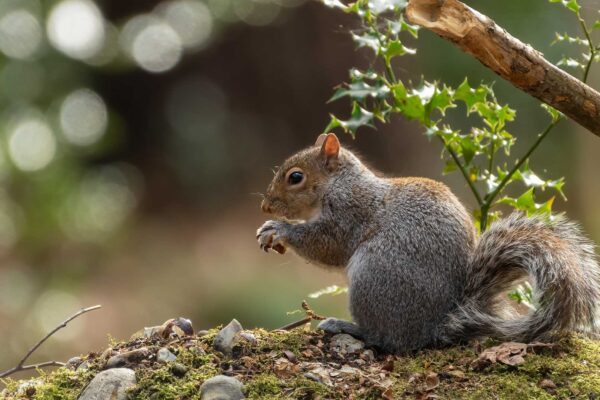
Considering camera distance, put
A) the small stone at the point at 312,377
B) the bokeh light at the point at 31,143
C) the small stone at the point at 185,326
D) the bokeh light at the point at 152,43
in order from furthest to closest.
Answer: the bokeh light at the point at 152,43 → the bokeh light at the point at 31,143 → the small stone at the point at 185,326 → the small stone at the point at 312,377

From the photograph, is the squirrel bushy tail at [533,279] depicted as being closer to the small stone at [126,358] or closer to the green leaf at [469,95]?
the green leaf at [469,95]

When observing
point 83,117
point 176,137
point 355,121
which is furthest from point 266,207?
point 176,137

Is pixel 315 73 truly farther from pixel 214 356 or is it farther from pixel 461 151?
pixel 214 356

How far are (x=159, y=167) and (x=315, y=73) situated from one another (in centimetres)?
148

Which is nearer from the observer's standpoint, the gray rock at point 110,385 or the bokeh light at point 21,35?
the gray rock at point 110,385

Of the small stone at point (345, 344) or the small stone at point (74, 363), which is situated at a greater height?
the small stone at point (345, 344)

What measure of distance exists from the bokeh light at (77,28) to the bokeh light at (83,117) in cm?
32

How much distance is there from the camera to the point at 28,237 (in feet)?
20.2

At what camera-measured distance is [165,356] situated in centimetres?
246

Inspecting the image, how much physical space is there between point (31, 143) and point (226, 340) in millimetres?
4094

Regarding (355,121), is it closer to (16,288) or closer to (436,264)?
(436,264)

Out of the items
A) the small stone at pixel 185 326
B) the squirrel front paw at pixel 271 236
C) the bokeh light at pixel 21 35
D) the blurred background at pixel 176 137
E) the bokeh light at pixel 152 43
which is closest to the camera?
the small stone at pixel 185 326

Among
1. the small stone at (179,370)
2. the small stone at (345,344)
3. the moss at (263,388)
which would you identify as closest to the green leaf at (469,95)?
the small stone at (345,344)

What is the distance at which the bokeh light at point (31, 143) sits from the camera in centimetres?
598
